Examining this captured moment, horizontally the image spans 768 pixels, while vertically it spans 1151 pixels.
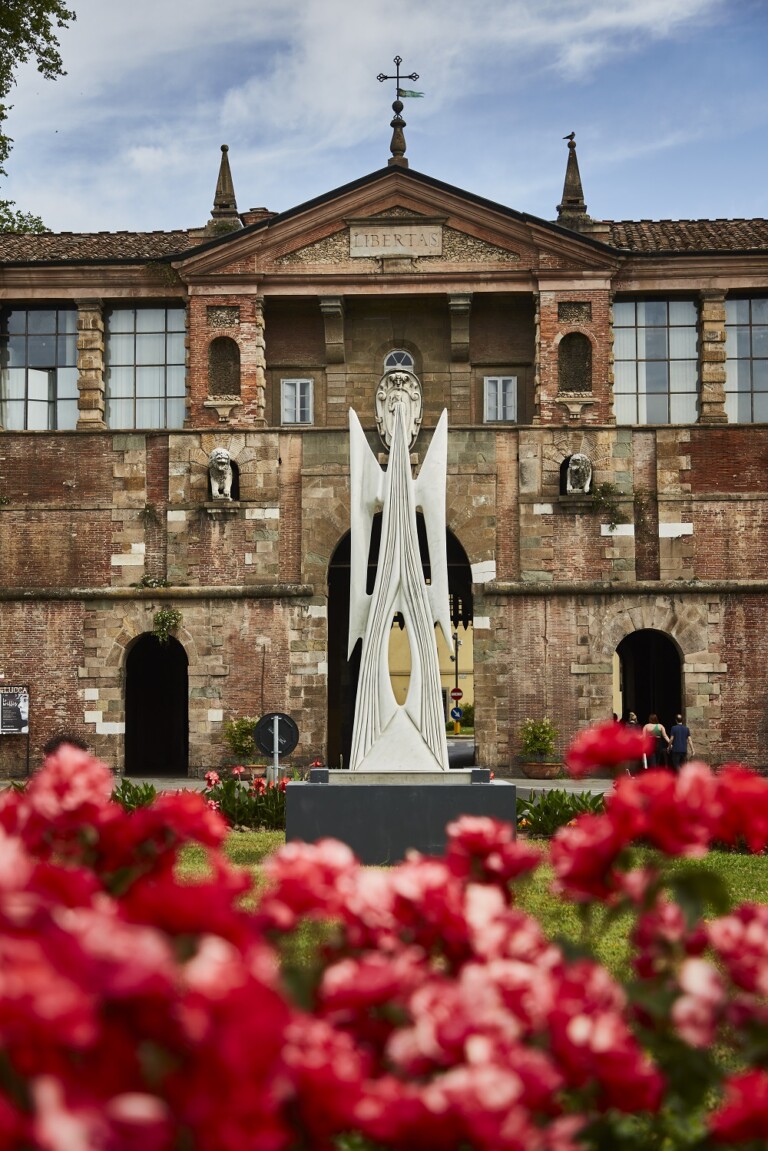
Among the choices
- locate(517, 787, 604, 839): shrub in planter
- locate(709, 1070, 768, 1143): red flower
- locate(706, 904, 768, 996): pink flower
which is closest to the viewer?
locate(709, 1070, 768, 1143): red flower

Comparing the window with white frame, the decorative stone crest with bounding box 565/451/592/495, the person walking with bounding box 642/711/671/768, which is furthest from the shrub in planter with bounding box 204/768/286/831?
the window with white frame

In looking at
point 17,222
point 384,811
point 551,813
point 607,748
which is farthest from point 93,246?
point 607,748

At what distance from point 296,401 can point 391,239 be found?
13.2 ft

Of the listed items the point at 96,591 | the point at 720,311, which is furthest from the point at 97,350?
the point at 720,311

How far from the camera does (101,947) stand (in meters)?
1.90

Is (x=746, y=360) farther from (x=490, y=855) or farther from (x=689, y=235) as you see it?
(x=490, y=855)

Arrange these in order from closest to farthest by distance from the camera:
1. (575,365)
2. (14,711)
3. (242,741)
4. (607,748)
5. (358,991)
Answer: (358,991)
(607,748)
(242,741)
(14,711)
(575,365)

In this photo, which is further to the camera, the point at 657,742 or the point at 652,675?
the point at 652,675

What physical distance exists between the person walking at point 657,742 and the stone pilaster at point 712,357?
693 centimetres

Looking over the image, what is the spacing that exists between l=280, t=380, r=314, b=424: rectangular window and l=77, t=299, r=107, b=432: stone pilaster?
391 cm

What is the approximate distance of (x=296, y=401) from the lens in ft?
96.4

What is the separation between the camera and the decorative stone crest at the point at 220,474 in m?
27.8

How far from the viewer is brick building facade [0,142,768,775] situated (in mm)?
27312

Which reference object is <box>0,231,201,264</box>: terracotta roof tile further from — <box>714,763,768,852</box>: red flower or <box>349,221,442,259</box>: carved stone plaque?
<box>714,763,768,852</box>: red flower
